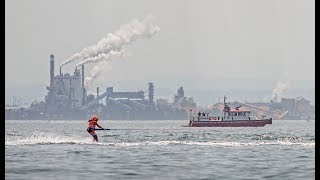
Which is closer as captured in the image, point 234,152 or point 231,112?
point 234,152

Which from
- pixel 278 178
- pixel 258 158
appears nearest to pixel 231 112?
pixel 258 158

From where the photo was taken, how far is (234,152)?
58.9 meters

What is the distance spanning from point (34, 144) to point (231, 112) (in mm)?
130161

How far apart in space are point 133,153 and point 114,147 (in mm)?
7898

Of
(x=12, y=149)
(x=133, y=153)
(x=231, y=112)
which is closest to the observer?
(x=133, y=153)

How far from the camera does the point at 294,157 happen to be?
5291 centimetres

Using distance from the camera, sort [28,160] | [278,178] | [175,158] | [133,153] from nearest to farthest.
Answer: [278,178], [28,160], [175,158], [133,153]
